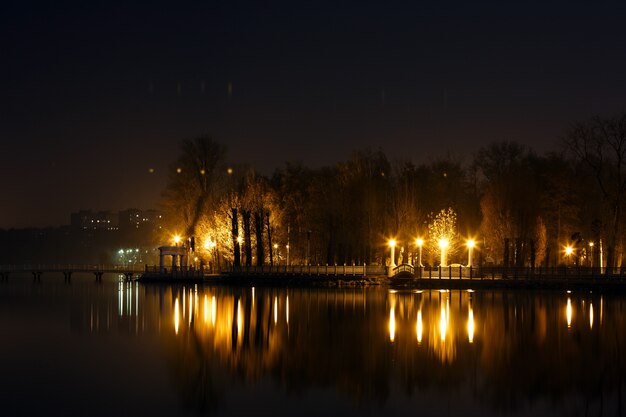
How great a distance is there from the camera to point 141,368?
3114 cm

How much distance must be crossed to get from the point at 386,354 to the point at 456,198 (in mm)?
55058

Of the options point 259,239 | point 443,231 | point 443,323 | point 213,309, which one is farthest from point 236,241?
point 443,323

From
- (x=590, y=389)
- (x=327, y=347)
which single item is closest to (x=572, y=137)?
(x=327, y=347)

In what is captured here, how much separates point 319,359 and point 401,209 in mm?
46342

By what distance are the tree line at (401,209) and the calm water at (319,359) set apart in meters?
20.8

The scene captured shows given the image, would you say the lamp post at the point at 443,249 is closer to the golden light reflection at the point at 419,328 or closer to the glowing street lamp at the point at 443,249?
the glowing street lamp at the point at 443,249

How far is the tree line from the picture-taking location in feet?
243

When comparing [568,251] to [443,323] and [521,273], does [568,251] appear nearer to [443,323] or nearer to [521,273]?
[521,273]

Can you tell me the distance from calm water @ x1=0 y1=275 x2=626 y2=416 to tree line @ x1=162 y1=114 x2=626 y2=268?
20803mm

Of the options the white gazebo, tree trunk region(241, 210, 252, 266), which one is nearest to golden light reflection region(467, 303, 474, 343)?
tree trunk region(241, 210, 252, 266)

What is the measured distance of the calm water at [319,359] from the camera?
82.1 ft

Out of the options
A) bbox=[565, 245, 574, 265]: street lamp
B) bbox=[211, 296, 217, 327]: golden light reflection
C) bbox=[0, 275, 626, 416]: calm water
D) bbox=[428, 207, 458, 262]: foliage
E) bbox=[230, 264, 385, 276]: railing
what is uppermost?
bbox=[428, 207, 458, 262]: foliage

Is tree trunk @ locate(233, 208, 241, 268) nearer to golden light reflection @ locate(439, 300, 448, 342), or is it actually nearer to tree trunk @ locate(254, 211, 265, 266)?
tree trunk @ locate(254, 211, 265, 266)

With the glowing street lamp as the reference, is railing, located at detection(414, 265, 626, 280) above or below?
below
